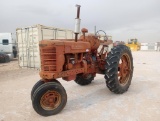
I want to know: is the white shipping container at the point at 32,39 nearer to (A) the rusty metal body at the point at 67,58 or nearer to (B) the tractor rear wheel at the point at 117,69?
(A) the rusty metal body at the point at 67,58

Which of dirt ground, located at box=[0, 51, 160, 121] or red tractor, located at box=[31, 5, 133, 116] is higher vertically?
red tractor, located at box=[31, 5, 133, 116]

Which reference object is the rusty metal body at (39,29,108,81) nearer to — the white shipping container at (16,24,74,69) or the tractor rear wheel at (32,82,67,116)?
the tractor rear wheel at (32,82,67,116)

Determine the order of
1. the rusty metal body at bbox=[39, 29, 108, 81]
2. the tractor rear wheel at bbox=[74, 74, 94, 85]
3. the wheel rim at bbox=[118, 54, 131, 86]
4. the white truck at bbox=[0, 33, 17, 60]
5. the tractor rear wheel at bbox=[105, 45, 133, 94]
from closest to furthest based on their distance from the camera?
the rusty metal body at bbox=[39, 29, 108, 81]
the tractor rear wheel at bbox=[105, 45, 133, 94]
the wheel rim at bbox=[118, 54, 131, 86]
the tractor rear wheel at bbox=[74, 74, 94, 85]
the white truck at bbox=[0, 33, 17, 60]

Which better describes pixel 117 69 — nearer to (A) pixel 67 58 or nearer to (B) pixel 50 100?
(A) pixel 67 58

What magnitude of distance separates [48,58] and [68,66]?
54 cm

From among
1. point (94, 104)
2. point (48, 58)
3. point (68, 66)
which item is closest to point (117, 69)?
point (94, 104)

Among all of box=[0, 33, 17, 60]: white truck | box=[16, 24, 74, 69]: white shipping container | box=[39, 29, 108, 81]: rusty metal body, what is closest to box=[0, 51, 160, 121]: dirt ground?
box=[39, 29, 108, 81]: rusty metal body

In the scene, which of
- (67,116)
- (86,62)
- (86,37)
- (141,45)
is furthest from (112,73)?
(141,45)

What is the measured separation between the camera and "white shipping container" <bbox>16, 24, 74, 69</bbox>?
1014 centimetres

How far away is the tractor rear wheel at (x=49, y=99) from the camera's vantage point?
3737 mm

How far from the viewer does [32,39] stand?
1048 cm

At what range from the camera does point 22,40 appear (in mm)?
11133

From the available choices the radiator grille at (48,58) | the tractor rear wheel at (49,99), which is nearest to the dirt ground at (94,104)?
the tractor rear wheel at (49,99)

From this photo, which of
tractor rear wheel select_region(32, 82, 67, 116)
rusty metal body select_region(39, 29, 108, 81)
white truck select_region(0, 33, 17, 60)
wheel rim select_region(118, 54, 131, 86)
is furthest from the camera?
white truck select_region(0, 33, 17, 60)
